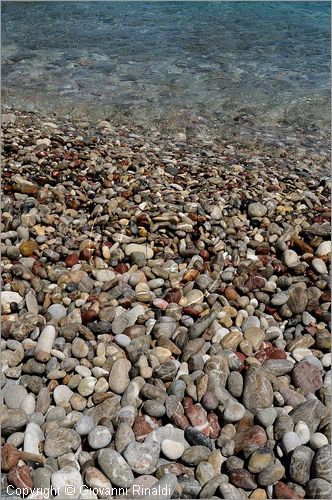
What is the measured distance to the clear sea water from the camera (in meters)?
7.54

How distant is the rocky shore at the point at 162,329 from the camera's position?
8.16 ft

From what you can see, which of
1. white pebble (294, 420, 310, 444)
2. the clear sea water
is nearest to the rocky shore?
white pebble (294, 420, 310, 444)

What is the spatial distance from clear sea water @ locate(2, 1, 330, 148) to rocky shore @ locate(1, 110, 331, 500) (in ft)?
7.92

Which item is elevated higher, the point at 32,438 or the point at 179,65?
the point at 179,65

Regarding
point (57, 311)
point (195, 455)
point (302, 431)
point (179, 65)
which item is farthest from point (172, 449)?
point (179, 65)

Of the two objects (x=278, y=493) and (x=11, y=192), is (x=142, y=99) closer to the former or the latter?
(x=11, y=192)

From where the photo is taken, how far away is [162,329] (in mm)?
3252

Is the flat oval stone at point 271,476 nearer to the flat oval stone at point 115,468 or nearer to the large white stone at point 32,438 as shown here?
the flat oval stone at point 115,468

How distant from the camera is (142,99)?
808 cm

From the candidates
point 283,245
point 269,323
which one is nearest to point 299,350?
point 269,323

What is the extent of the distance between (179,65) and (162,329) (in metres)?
7.30

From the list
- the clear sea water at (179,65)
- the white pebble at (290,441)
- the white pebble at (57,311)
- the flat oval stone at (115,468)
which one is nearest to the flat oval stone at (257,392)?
the white pebble at (290,441)

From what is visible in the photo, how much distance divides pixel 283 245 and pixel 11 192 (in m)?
2.43

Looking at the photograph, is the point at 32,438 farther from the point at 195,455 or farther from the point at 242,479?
the point at 242,479
